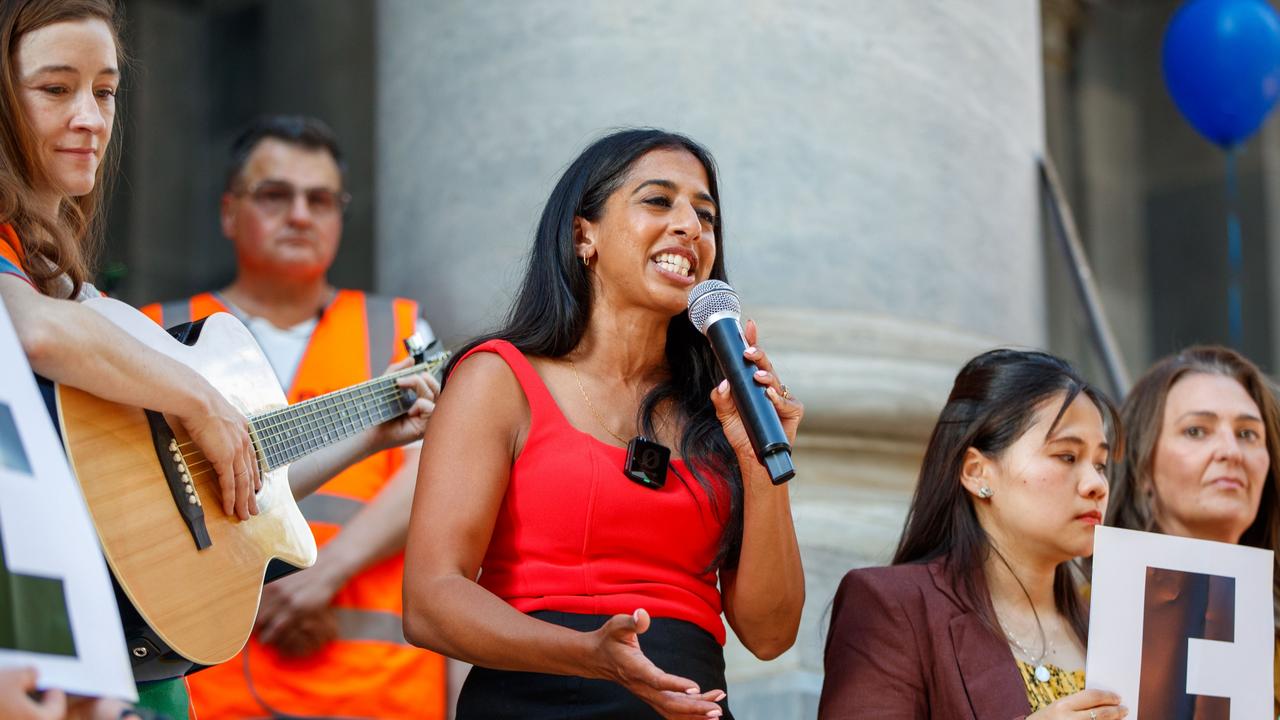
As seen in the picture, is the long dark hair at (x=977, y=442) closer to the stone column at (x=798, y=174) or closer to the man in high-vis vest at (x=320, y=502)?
the stone column at (x=798, y=174)

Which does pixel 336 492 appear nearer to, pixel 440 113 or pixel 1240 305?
pixel 440 113

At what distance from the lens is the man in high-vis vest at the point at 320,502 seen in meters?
4.06

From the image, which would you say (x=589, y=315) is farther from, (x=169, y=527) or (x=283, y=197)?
(x=283, y=197)

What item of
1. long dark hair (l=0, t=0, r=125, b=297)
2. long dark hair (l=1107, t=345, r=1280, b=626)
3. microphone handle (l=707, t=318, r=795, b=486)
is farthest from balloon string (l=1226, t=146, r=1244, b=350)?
long dark hair (l=0, t=0, r=125, b=297)

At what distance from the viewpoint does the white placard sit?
2141 millimetres

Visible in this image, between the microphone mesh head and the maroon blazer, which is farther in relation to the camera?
the maroon blazer

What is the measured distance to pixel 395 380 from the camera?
371 centimetres

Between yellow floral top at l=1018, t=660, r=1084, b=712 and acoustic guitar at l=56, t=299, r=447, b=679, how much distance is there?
147cm

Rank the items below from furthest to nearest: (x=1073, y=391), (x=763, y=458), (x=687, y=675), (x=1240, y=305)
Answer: (x=1240, y=305)
(x=1073, y=391)
(x=687, y=675)
(x=763, y=458)

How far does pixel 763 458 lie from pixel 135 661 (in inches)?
44.3

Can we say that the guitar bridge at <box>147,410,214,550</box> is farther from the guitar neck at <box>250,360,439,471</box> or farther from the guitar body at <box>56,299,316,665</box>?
the guitar neck at <box>250,360,439,471</box>

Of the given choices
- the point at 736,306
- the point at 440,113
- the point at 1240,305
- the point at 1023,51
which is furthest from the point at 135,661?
the point at 1240,305

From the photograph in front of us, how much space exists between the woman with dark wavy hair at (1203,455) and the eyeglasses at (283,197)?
2348mm

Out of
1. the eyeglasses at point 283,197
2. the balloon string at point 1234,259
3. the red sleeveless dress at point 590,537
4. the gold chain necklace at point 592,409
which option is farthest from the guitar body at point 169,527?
the balloon string at point 1234,259
